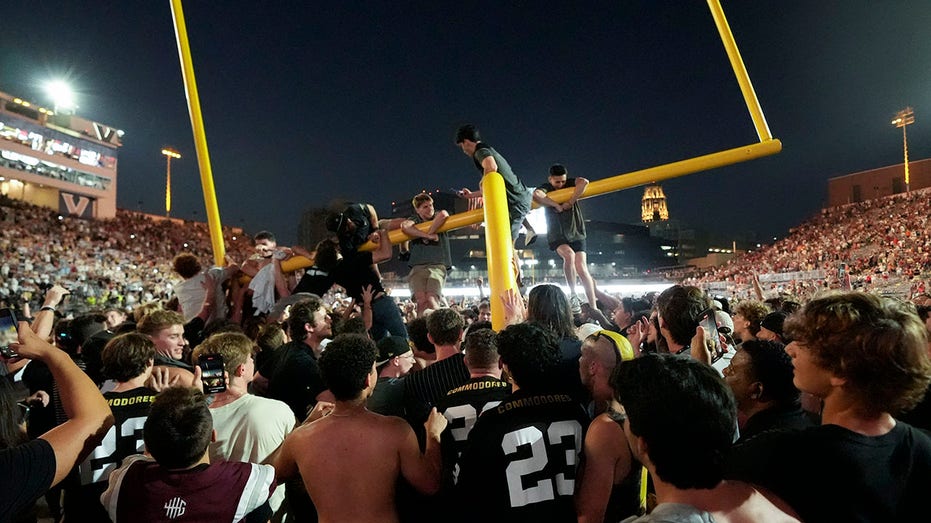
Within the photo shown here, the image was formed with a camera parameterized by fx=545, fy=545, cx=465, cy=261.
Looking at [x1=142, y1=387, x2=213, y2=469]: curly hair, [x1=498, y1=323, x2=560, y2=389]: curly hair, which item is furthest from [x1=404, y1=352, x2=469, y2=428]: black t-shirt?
[x1=142, y1=387, x2=213, y2=469]: curly hair

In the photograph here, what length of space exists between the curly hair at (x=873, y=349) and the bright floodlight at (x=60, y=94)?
62616 mm

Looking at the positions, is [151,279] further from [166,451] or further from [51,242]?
[166,451]

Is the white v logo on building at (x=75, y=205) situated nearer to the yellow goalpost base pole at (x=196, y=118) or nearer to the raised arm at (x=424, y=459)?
the yellow goalpost base pole at (x=196, y=118)

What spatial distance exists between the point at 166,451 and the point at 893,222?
143 ft

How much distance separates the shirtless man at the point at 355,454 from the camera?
226cm

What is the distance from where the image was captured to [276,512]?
2.89 meters

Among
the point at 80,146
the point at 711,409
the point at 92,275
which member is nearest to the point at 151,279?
the point at 92,275

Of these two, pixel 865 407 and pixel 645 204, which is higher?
pixel 645 204

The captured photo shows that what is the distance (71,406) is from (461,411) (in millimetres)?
1460

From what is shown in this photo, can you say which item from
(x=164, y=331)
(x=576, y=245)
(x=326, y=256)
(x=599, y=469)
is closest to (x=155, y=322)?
(x=164, y=331)

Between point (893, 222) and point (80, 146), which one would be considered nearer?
point (893, 222)

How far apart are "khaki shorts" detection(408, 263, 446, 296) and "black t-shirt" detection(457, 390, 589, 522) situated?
430 centimetres

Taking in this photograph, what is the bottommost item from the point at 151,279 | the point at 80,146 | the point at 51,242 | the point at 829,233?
the point at 829,233

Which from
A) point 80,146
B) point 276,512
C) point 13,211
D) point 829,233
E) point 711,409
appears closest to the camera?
point 711,409
